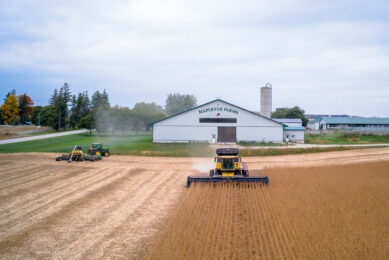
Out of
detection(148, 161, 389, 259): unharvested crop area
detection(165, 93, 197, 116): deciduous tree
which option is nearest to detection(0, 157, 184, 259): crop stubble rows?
detection(148, 161, 389, 259): unharvested crop area

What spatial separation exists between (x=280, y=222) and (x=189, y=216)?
3.70 m

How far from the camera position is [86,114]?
264ft

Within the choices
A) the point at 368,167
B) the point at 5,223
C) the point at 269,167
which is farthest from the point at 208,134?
the point at 5,223

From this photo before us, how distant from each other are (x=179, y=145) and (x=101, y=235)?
31658 mm

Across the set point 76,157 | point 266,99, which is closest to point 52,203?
point 76,157

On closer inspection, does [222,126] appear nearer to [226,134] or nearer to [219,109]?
[226,134]

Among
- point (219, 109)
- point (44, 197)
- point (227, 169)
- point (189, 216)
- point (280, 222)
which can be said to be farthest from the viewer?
point (219, 109)

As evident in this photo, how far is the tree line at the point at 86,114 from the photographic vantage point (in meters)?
63.9

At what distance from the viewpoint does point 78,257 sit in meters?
9.30

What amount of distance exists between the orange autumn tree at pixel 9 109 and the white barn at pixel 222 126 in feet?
249

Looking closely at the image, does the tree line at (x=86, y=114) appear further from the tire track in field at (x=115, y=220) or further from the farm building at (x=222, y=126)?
the tire track in field at (x=115, y=220)

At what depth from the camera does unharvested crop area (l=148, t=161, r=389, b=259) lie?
9000mm

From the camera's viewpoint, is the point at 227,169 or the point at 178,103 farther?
the point at 178,103

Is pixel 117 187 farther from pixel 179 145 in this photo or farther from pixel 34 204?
pixel 179 145
